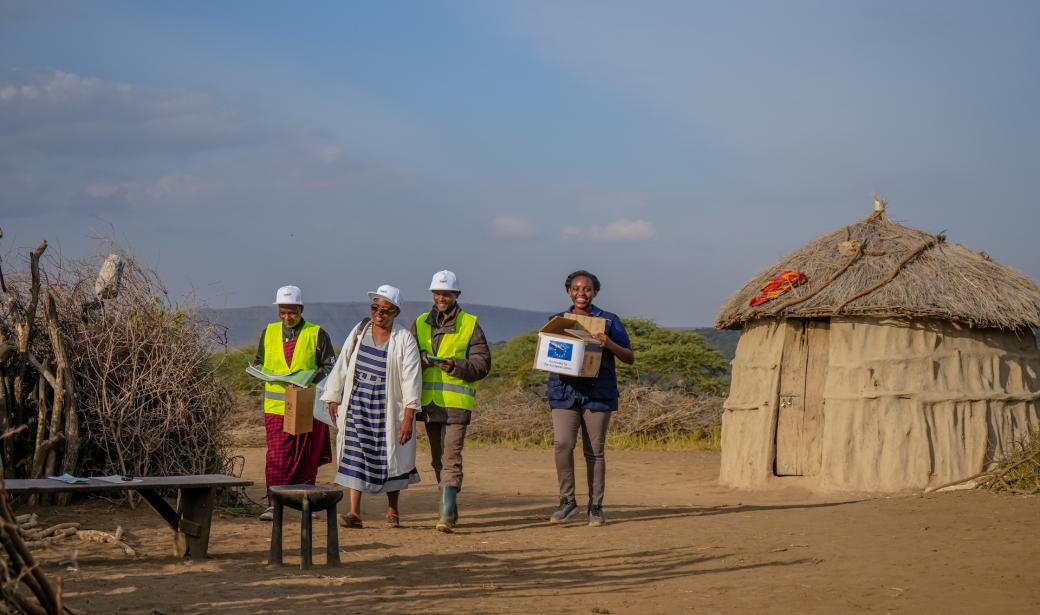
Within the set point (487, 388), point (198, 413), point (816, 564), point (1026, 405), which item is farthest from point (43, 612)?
point (487, 388)

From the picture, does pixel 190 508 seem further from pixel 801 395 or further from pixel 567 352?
pixel 801 395

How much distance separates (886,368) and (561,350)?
4.10 m

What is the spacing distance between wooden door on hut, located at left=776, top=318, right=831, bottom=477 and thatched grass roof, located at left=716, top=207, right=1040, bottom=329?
1.33 feet

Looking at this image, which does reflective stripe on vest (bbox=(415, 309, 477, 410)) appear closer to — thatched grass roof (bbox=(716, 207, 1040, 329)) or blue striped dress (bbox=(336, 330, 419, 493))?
blue striped dress (bbox=(336, 330, 419, 493))

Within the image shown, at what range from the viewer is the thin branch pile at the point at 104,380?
7.93 m

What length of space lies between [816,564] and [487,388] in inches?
576

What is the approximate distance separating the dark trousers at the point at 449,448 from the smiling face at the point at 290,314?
1.19 meters

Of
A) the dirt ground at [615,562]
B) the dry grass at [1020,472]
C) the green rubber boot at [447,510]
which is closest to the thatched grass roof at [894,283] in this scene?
the dry grass at [1020,472]

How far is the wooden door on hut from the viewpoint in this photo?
11.3 m

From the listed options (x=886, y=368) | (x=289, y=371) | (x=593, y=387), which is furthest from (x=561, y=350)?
(x=886, y=368)

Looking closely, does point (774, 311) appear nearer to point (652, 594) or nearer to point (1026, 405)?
point (1026, 405)

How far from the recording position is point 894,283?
429 inches

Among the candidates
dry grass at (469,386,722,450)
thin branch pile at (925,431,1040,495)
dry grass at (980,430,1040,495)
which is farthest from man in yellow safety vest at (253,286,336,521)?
dry grass at (469,386,722,450)

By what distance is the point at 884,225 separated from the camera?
39.0ft
